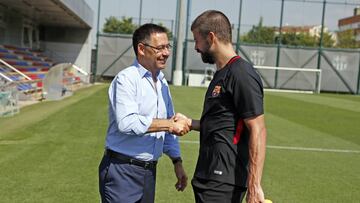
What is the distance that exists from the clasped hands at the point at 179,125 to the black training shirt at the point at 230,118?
0.24 meters

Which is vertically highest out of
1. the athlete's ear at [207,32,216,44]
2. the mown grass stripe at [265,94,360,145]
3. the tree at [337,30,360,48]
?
the tree at [337,30,360,48]

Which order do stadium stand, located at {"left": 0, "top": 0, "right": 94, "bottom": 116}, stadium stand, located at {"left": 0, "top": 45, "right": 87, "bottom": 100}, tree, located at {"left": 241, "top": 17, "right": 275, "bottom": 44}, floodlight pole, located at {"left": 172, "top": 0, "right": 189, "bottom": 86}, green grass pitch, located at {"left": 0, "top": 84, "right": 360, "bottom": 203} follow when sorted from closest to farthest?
green grass pitch, located at {"left": 0, "top": 84, "right": 360, "bottom": 203}
stadium stand, located at {"left": 0, "top": 45, "right": 87, "bottom": 100}
stadium stand, located at {"left": 0, "top": 0, "right": 94, "bottom": 116}
floodlight pole, located at {"left": 172, "top": 0, "right": 189, "bottom": 86}
tree, located at {"left": 241, "top": 17, "right": 275, "bottom": 44}

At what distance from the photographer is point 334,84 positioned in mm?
38719

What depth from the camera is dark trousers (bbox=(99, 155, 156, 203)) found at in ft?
11.3

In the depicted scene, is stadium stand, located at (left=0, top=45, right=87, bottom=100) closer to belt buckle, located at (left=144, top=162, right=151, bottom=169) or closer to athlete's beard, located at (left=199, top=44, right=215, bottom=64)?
belt buckle, located at (left=144, top=162, right=151, bottom=169)

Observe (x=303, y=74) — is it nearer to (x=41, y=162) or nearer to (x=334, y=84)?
(x=334, y=84)

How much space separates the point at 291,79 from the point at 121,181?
3582cm

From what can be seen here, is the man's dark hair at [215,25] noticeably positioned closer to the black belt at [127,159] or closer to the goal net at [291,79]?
the black belt at [127,159]

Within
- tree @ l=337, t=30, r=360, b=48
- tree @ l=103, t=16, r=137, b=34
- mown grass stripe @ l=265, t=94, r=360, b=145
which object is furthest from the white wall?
tree @ l=337, t=30, r=360, b=48

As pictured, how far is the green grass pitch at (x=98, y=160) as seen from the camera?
6.41 metres

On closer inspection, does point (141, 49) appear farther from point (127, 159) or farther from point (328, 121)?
point (328, 121)

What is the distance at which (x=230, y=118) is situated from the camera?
3.16 metres

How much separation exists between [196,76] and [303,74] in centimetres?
816

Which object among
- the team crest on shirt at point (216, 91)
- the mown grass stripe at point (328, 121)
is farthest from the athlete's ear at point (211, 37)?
the mown grass stripe at point (328, 121)
